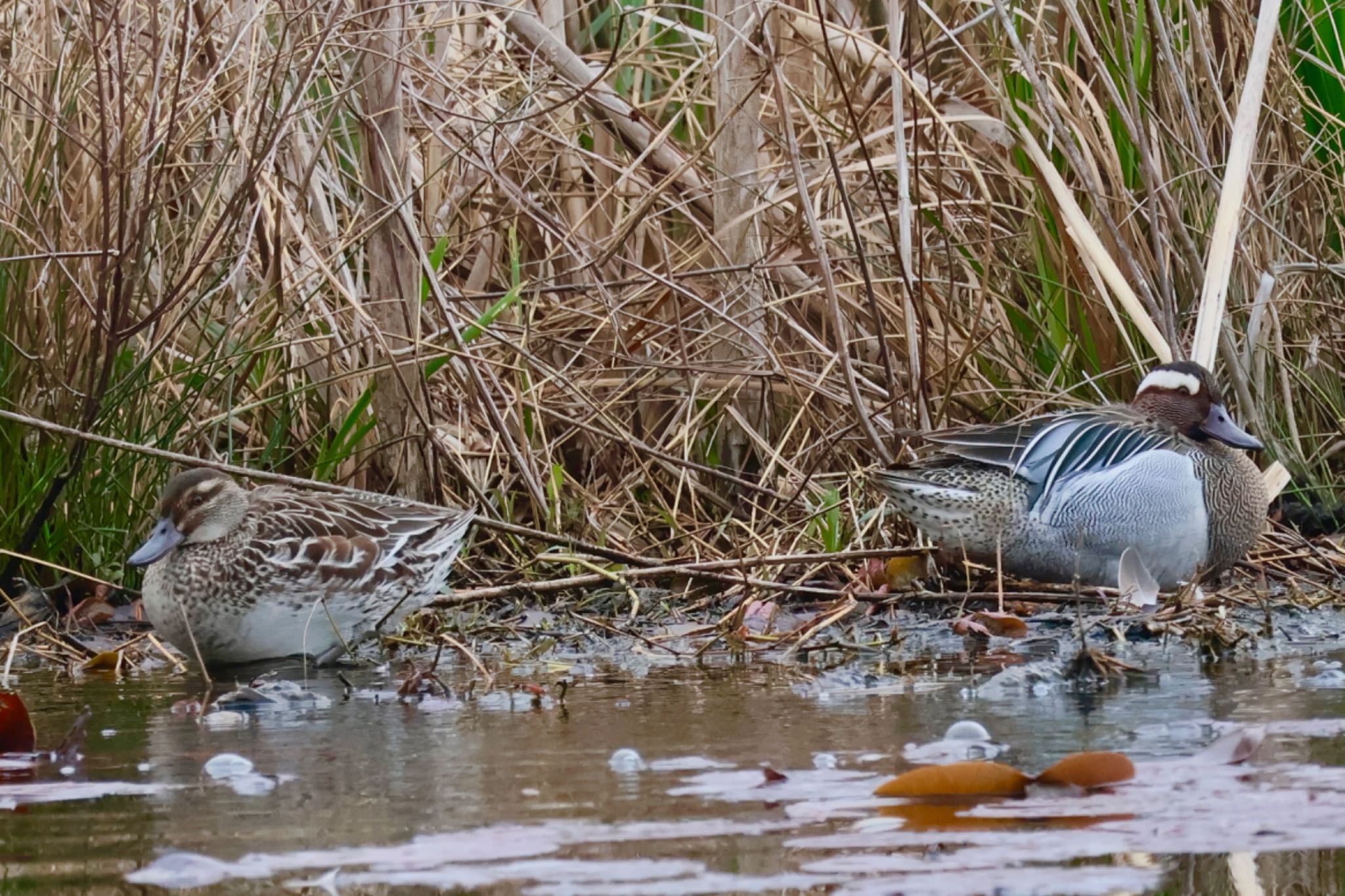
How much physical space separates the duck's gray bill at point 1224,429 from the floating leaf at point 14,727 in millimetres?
3872

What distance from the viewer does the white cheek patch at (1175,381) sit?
6.04 metres

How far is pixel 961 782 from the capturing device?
3.05m

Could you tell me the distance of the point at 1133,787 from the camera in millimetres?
3037

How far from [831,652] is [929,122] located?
2780mm

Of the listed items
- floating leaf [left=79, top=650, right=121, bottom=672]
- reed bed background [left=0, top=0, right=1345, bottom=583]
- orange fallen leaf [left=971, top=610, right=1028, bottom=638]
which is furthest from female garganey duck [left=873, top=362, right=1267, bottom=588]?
floating leaf [left=79, top=650, right=121, bottom=672]

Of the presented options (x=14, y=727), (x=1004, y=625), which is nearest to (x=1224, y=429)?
(x=1004, y=625)

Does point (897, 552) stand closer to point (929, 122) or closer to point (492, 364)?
point (492, 364)

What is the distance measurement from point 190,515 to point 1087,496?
269cm

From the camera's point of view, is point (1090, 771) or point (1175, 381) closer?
point (1090, 771)

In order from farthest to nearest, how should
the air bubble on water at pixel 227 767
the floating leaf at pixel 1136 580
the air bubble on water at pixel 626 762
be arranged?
the floating leaf at pixel 1136 580 < the air bubble on water at pixel 227 767 < the air bubble on water at pixel 626 762

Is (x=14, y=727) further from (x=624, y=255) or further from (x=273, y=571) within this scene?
(x=624, y=255)

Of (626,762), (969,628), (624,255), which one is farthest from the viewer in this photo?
(624,255)

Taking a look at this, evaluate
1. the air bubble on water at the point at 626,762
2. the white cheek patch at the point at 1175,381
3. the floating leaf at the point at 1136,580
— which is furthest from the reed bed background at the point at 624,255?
the air bubble on water at the point at 626,762

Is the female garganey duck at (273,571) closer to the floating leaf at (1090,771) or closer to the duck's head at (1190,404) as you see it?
the duck's head at (1190,404)
